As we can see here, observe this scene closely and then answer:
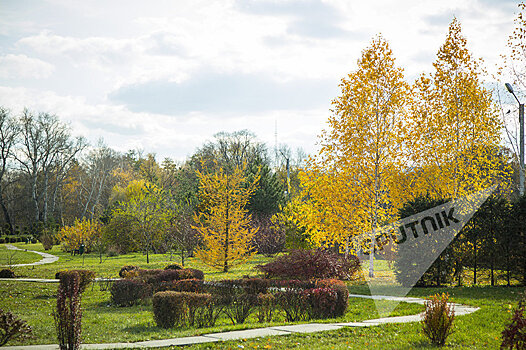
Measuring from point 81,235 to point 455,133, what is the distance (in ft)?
84.7

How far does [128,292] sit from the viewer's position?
12719mm

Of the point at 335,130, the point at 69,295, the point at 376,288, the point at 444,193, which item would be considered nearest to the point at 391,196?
the point at 444,193

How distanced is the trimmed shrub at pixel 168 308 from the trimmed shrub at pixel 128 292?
4.09m

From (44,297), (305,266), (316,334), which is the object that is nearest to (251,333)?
(316,334)

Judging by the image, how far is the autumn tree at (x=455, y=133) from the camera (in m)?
15.6

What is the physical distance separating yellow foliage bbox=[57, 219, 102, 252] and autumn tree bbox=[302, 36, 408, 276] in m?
20.9

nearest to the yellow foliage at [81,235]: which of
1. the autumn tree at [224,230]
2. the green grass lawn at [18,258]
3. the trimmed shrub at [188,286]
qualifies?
the green grass lawn at [18,258]

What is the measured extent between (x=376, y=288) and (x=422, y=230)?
7.55ft

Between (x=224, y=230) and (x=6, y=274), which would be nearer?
(x=6, y=274)

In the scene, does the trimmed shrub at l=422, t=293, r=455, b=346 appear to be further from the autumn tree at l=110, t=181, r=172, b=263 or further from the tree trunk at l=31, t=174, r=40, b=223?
the tree trunk at l=31, t=174, r=40, b=223

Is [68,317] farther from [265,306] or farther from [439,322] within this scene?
[439,322]

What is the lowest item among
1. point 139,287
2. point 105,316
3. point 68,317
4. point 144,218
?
point 105,316

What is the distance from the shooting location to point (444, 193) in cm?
1580

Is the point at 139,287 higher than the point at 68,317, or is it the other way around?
the point at 68,317
